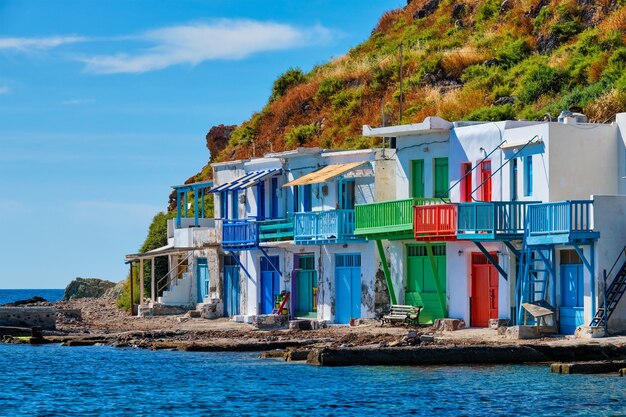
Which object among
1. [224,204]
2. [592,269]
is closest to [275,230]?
[224,204]

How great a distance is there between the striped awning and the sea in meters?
14.3

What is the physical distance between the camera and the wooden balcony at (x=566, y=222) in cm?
3775

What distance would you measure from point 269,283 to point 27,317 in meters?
9.36

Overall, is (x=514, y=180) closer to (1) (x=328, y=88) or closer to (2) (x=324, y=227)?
(2) (x=324, y=227)

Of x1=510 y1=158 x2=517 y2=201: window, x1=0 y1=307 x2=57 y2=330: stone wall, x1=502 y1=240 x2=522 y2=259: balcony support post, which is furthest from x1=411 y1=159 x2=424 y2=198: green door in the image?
x1=0 y1=307 x2=57 y2=330: stone wall

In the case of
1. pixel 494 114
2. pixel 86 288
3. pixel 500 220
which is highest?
pixel 494 114

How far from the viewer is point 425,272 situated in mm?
45781

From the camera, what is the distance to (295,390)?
3306 centimetres

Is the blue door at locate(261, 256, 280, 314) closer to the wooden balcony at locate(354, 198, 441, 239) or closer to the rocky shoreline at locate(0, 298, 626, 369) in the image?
the rocky shoreline at locate(0, 298, 626, 369)

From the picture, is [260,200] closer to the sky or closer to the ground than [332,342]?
closer to the sky

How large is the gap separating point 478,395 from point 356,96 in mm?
48357

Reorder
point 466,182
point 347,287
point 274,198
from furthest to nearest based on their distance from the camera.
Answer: point 274,198 < point 347,287 < point 466,182

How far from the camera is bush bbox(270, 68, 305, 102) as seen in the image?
86.2m

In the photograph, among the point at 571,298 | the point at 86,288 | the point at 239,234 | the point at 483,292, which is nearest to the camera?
the point at 571,298
